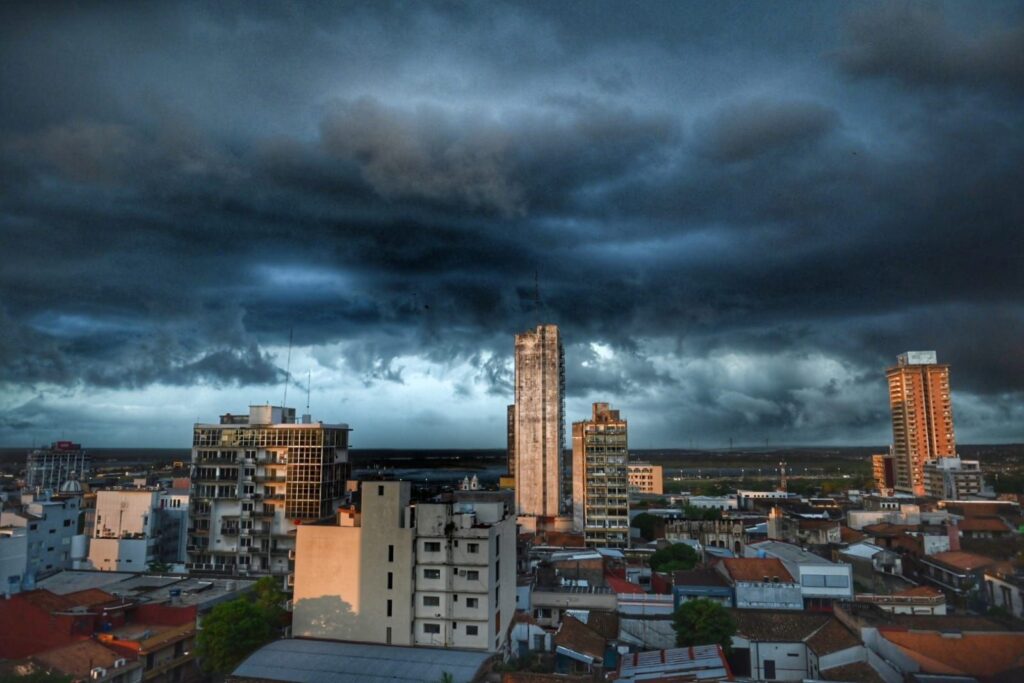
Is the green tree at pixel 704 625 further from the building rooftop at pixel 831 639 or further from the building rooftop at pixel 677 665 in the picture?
the building rooftop at pixel 831 639

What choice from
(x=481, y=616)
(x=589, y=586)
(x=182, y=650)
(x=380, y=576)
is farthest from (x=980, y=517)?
(x=182, y=650)

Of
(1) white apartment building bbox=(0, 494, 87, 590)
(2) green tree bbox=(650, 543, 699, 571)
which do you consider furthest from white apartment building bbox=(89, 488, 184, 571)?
(2) green tree bbox=(650, 543, 699, 571)

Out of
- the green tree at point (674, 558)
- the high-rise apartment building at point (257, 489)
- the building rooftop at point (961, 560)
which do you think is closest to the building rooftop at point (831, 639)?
the green tree at point (674, 558)

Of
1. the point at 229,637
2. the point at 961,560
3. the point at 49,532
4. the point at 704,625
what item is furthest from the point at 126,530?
the point at 961,560

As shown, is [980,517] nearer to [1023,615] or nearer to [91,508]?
[1023,615]

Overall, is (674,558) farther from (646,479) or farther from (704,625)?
(646,479)

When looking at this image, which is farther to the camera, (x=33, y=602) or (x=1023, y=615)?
(x=1023, y=615)

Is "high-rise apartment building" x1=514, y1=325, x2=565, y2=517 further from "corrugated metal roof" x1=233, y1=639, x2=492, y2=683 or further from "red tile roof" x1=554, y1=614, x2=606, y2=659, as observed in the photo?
"corrugated metal roof" x1=233, y1=639, x2=492, y2=683

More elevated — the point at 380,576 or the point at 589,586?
the point at 380,576
